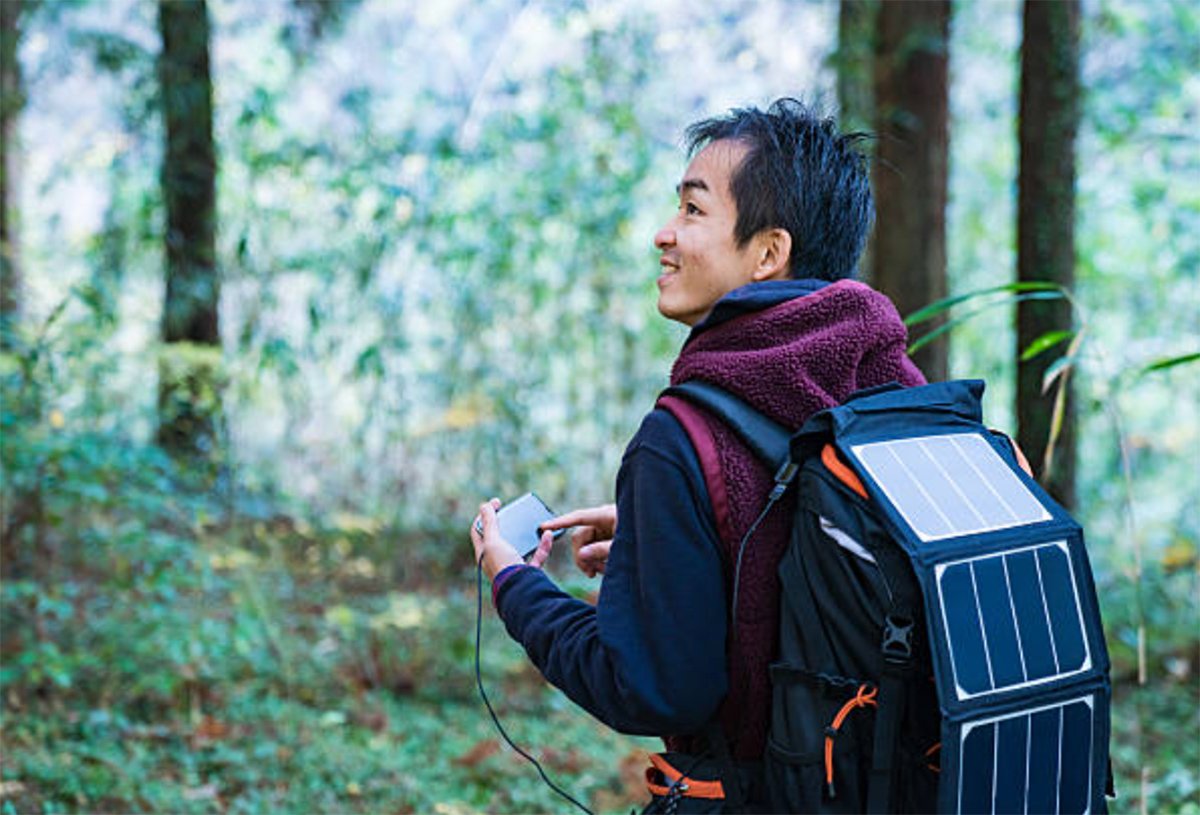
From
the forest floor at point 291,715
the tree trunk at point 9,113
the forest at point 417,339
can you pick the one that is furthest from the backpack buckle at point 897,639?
the tree trunk at point 9,113

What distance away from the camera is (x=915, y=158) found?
5668mm

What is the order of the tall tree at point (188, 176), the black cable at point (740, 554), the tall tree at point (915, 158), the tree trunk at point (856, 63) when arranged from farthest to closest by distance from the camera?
the tall tree at point (188, 176) → the tree trunk at point (856, 63) → the tall tree at point (915, 158) → the black cable at point (740, 554)

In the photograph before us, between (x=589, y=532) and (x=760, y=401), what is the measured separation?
24.4 inches

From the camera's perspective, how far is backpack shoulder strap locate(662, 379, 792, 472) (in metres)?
1.63

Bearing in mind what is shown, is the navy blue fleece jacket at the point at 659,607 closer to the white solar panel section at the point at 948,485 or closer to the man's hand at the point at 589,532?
the white solar panel section at the point at 948,485

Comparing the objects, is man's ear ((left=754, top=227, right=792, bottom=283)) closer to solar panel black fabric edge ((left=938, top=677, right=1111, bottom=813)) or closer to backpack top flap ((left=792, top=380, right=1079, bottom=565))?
backpack top flap ((left=792, top=380, right=1079, bottom=565))

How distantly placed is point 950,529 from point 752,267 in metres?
0.54

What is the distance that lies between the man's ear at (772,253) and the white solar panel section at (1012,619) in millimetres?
557

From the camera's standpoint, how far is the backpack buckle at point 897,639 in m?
1.49

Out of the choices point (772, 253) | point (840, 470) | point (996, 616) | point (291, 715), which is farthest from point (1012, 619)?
point (291, 715)

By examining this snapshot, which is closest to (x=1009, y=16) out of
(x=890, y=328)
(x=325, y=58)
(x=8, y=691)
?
(x=325, y=58)

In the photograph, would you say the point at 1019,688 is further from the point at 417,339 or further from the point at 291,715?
the point at 417,339

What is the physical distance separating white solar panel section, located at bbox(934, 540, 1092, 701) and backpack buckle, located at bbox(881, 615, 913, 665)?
0.16 ft

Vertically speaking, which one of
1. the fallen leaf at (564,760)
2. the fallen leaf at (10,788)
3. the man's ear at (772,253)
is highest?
the man's ear at (772,253)
